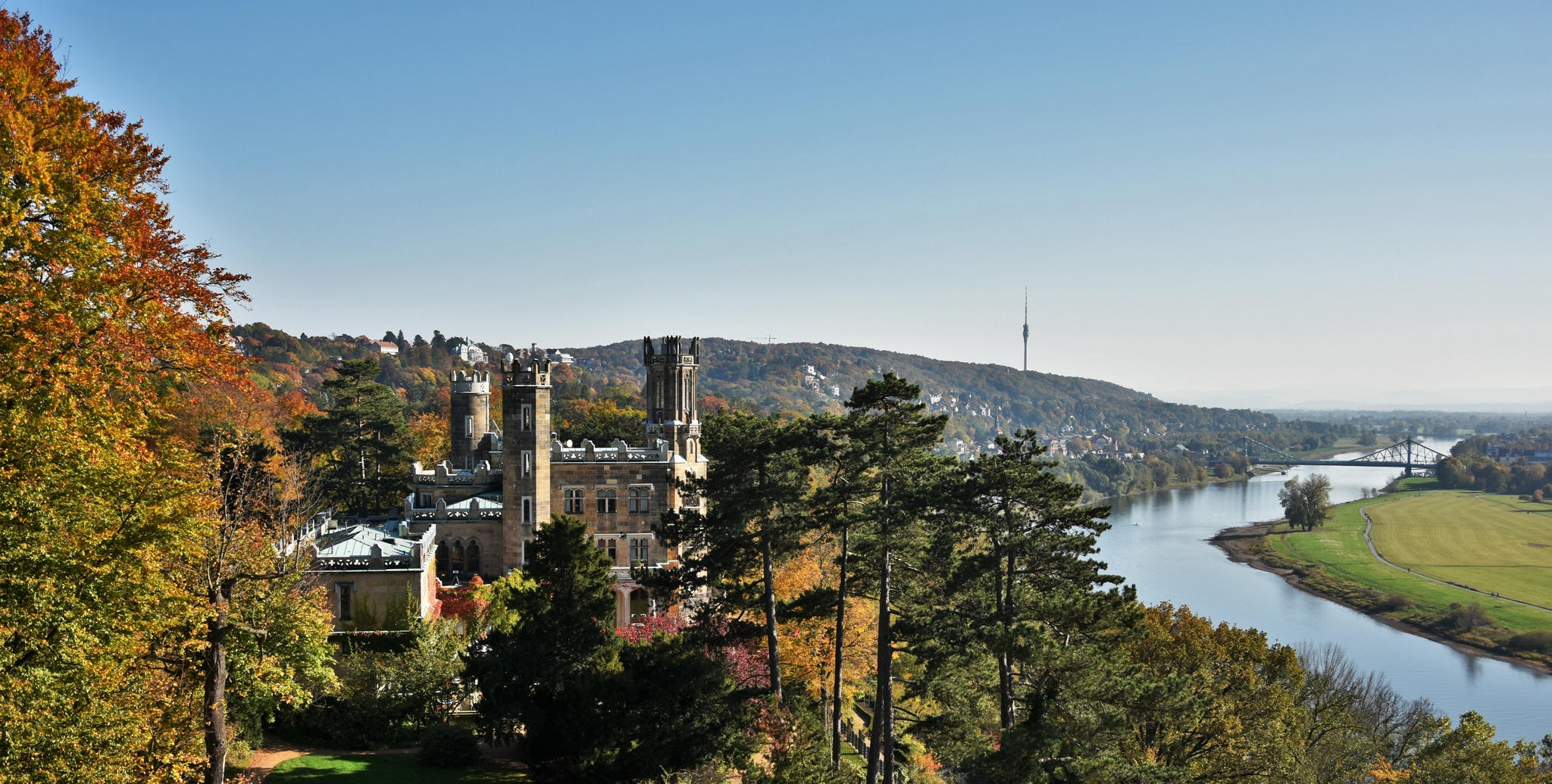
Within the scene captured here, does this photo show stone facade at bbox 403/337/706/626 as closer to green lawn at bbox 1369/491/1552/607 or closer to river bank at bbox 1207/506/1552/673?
river bank at bbox 1207/506/1552/673

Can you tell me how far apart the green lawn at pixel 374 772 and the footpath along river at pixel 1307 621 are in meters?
45.2

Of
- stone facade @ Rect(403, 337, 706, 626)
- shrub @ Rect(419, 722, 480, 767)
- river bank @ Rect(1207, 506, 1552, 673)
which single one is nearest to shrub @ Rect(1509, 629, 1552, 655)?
river bank @ Rect(1207, 506, 1552, 673)

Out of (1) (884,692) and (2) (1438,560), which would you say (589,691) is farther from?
(2) (1438,560)

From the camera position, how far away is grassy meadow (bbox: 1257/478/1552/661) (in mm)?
71562

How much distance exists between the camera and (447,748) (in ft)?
74.9

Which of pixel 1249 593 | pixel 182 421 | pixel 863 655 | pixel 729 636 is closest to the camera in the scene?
pixel 729 636

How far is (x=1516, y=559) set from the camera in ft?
301

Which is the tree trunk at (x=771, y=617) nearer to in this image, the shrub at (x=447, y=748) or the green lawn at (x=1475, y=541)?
the shrub at (x=447, y=748)

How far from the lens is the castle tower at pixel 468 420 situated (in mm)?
49438

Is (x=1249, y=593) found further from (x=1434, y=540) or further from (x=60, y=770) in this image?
(x=60, y=770)

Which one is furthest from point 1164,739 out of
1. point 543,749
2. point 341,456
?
point 341,456

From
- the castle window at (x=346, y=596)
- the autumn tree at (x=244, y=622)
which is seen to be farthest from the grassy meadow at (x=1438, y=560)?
the autumn tree at (x=244, y=622)

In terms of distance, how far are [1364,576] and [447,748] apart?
83674 mm

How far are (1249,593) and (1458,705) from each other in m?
27.1
